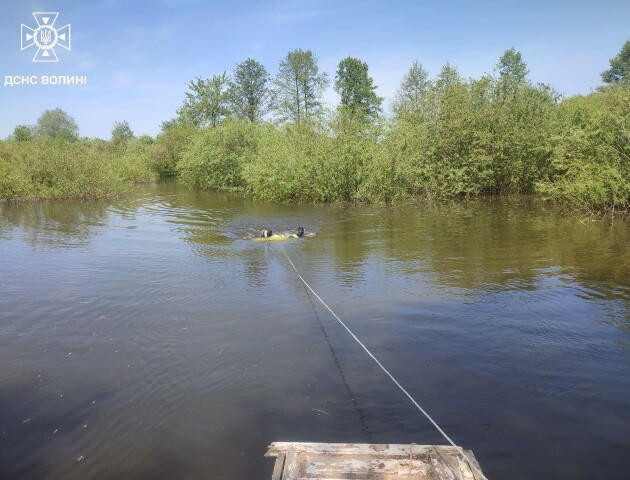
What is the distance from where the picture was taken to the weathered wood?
3.23m

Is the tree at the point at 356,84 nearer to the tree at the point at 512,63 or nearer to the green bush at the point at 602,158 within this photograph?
the tree at the point at 512,63

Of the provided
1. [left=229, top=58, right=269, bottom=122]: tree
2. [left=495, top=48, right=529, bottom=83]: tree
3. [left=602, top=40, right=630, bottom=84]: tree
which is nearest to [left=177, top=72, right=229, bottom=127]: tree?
[left=229, top=58, right=269, bottom=122]: tree

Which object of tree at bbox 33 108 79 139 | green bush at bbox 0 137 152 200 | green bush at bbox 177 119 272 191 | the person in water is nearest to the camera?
the person in water

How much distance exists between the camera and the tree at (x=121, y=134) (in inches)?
2568

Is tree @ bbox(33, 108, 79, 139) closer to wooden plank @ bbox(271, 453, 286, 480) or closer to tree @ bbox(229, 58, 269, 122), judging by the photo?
tree @ bbox(229, 58, 269, 122)

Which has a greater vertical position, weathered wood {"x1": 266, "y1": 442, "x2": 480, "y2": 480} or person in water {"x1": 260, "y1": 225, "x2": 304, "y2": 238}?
person in water {"x1": 260, "y1": 225, "x2": 304, "y2": 238}

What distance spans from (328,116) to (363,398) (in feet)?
70.2

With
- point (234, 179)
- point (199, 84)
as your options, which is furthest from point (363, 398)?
point (199, 84)

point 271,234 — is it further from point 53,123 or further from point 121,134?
point 53,123

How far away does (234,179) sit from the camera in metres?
34.1

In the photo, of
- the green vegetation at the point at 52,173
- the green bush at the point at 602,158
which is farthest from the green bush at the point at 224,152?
the green bush at the point at 602,158

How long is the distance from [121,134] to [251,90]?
998 inches

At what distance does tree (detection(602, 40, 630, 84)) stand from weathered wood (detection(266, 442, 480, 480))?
246 feet

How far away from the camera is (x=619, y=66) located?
6406cm
